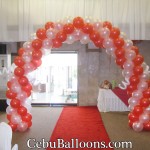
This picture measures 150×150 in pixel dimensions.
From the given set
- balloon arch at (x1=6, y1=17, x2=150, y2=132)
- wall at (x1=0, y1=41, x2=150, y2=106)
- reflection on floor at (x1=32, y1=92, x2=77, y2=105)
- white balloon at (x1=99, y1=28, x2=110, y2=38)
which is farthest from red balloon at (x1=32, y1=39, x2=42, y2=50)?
reflection on floor at (x1=32, y1=92, x2=77, y2=105)

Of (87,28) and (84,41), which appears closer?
(87,28)

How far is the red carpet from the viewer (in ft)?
13.6

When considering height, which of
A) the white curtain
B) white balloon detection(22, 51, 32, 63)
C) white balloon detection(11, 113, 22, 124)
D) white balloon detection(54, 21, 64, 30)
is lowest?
white balloon detection(11, 113, 22, 124)

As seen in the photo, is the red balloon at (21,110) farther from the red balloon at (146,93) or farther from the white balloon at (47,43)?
the red balloon at (146,93)

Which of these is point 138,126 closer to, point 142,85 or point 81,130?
point 142,85

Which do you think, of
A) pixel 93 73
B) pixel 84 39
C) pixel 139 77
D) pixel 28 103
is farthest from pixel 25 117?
pixel 93 73

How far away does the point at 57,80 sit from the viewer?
1005 cm

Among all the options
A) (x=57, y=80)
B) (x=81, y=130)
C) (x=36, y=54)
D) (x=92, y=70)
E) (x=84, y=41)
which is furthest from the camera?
(x=57, y=80)

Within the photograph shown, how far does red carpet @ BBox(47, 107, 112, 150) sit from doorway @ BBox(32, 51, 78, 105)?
2.53m

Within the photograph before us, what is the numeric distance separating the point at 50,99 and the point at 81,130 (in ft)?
15.1

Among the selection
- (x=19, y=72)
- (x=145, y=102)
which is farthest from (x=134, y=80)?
(x=19, y=72)

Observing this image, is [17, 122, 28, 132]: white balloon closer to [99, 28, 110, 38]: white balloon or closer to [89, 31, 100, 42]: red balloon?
[89, 31, 100, 42]: red balloon

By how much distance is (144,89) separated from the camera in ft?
15.3

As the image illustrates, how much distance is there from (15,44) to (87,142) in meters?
5.40
